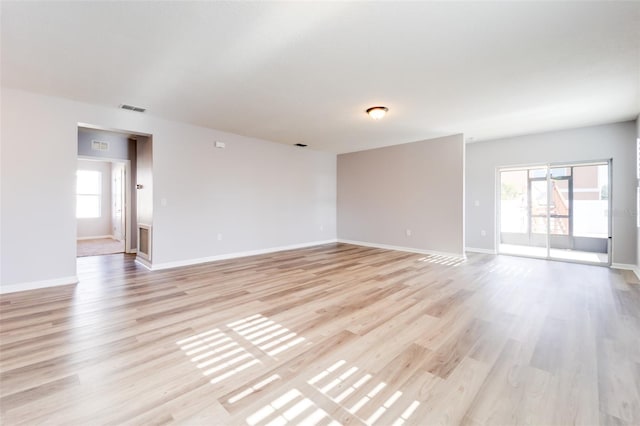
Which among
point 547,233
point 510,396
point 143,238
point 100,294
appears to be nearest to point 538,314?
point 510,396

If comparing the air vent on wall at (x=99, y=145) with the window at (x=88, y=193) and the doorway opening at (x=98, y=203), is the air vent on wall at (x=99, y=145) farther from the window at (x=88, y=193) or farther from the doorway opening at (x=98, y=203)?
the window at (x=88, y=193)

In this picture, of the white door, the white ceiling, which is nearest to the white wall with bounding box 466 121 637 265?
the white ceiling

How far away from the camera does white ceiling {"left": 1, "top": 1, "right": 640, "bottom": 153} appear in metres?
2.02

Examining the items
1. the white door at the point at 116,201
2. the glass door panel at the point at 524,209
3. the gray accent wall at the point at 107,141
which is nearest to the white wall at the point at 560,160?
the glass door panel at the point at 524,209

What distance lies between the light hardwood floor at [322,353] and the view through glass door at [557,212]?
6.07 feet

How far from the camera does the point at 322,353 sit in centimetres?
203

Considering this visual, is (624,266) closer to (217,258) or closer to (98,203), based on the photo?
(217,258)

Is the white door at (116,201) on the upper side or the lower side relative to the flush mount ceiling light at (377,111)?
lower

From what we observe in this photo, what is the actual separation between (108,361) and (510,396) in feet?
8.57

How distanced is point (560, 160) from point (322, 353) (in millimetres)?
6105

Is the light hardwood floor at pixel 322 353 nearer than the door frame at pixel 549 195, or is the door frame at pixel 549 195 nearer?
the light hardwood floor at pixel 322 353

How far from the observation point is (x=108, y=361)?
1903mm

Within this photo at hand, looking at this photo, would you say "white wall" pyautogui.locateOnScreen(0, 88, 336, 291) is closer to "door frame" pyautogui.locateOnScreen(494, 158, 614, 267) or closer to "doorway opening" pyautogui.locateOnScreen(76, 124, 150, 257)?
"doorway opening" pyautogui.locateOnScreen(76, 124, 150, 257)

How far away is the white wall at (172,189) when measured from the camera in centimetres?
345
